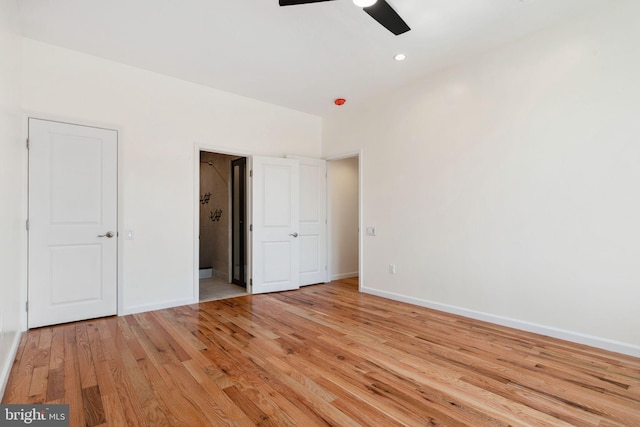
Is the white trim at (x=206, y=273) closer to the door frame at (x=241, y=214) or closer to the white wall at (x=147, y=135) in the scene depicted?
the door frame at (x=241, y=214)

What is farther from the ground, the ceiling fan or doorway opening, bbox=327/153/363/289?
the ceiling fan

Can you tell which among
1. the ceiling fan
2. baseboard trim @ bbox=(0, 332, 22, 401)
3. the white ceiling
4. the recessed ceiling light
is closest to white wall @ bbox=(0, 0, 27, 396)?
baseboard trim @ bbox=(0, 332, 22, 401)

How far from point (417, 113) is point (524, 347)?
9.76ft

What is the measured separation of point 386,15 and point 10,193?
3.32m

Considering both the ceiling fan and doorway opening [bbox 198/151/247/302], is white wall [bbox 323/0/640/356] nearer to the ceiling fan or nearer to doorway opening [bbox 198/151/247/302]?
the ceiling fan

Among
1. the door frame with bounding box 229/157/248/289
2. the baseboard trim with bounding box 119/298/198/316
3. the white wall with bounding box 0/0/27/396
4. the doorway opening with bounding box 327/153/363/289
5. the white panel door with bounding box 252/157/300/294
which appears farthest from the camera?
the doorway opening with bounding box 327/153/363/289

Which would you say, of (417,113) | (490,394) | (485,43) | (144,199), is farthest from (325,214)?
(490,394)

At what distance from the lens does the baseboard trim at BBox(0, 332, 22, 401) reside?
6.67ft

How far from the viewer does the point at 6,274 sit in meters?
2.31

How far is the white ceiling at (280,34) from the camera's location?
108 inches

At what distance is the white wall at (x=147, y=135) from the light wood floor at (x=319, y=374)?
71 cm

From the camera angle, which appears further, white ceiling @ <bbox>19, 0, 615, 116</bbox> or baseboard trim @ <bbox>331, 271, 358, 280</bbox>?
baseboard trim @ <bbox>331, 271, 358, 280</bbox>

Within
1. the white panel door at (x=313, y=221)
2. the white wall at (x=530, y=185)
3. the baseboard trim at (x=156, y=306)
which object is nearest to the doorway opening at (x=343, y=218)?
the white panel door at (x=313, y=221)

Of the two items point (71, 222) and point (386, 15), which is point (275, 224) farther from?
point (386, 15)
